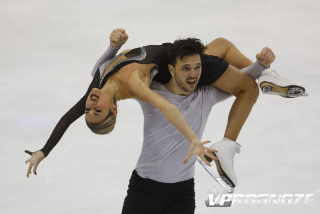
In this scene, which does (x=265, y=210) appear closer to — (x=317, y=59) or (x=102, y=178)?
(x=102, y=178)

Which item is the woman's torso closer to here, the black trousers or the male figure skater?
the male figure skater

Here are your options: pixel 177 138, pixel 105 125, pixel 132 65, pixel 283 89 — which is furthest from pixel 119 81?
pixel 283 89

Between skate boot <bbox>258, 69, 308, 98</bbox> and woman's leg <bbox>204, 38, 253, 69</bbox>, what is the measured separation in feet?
0.87

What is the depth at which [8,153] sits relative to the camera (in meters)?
6.23

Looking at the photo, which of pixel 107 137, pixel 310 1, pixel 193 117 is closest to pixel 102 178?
pixel 107 137

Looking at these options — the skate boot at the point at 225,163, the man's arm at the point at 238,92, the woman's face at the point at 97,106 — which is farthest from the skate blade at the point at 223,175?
the woman's face at the point at 97,106

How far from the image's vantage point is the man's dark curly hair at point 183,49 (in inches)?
163

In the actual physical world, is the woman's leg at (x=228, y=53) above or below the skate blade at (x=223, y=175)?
above

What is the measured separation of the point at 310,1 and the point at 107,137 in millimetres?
4205

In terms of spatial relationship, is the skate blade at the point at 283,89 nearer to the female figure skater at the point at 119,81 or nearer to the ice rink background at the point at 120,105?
the female figure skater at the point at 119,81

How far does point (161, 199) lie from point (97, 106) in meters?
0.89

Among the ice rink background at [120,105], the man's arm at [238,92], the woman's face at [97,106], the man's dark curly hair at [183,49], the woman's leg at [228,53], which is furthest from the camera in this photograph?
the ice rink background at [120,105]

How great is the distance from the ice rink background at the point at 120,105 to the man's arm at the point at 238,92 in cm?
140

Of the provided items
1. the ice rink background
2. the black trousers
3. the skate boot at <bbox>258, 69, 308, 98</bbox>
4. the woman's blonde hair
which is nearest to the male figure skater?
the black trousers
